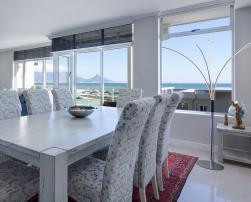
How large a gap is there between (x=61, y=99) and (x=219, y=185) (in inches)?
96.8

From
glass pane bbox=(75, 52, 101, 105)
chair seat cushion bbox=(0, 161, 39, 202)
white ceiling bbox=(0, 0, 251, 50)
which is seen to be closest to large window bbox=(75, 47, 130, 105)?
glass pane bbox=(75, 52, 101, 105)

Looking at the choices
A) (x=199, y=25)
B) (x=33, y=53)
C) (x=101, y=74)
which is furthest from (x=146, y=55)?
(x=33, y=53)

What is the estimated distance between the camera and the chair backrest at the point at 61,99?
295cm

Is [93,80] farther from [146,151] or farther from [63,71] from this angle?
[146,151]

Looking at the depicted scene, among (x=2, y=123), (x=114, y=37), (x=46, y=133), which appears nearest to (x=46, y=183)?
(x=46, y=133)

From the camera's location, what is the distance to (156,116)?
1628 millimetres

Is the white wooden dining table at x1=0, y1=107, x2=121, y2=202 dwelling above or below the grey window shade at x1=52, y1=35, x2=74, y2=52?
below

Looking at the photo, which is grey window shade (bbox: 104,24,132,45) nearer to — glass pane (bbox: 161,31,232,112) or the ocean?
glass pane (bbox: 161,31,232,112)

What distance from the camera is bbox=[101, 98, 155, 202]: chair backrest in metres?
1.07

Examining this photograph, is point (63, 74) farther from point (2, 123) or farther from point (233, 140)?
point (233, 140)

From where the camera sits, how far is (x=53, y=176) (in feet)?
3.31

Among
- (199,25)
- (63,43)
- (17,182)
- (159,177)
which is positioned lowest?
(159,177)

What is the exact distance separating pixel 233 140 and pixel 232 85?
940mm

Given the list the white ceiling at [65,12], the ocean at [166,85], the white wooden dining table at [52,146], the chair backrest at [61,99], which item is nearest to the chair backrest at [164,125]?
the white wooden dining table at [52,146]
